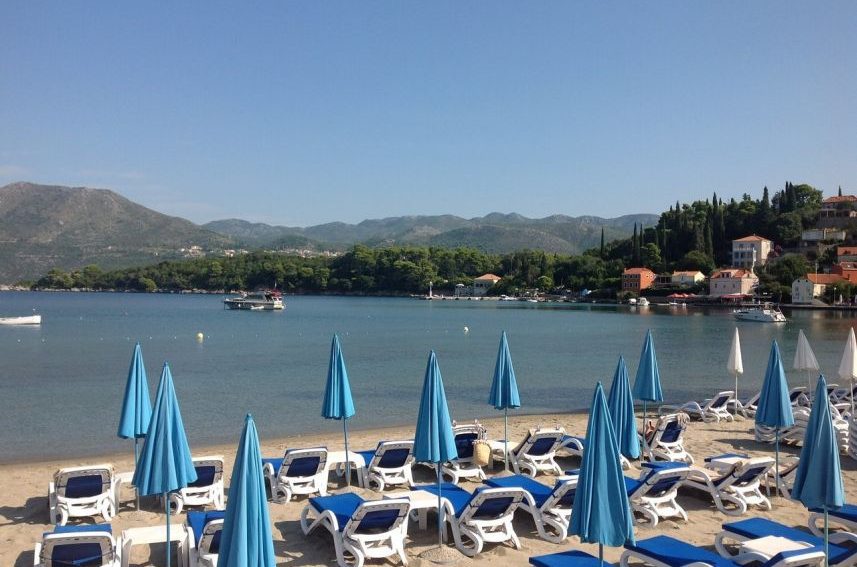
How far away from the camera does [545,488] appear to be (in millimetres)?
9562

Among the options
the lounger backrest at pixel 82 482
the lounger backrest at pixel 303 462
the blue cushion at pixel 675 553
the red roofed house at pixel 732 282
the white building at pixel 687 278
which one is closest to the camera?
the blue cushion at pixel 675 553

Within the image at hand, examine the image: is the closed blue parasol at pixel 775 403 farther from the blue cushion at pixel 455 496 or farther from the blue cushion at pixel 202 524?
the blue cushion at pixel 202 524

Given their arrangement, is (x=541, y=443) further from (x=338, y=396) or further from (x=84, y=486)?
(x=84, y=486)

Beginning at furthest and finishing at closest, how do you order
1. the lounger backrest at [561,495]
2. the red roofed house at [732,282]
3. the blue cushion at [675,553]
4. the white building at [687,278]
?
the white building at [687,278], the red roofed house at [732,282], the lounger backrest at [561,495], the blue cushion at [675,553]

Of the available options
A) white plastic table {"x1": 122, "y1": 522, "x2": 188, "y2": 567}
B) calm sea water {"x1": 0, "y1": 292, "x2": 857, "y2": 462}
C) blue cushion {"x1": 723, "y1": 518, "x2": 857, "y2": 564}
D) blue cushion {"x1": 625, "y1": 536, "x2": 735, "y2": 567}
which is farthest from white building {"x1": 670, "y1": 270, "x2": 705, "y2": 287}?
white plastic table {"x1": 122, "y1": 522, "x2": 188, "y2": 567}

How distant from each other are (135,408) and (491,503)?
197 inches

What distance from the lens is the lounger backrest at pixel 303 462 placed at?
10.5 metres

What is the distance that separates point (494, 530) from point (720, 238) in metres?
134

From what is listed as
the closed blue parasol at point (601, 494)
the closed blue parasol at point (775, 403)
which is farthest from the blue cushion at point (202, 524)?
the closed blue parasol at point (775, 403)

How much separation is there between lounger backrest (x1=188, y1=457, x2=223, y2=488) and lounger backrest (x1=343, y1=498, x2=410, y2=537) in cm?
281

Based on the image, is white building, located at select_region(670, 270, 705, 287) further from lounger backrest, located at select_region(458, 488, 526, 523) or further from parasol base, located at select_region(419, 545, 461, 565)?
parasol base, located at select_region(419, 545, 461, 565)

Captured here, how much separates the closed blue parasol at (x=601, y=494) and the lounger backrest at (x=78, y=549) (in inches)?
178

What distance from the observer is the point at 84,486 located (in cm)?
952

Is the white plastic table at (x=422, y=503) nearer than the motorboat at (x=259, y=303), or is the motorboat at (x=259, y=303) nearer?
the white plastic table at (x=422, y=503)
